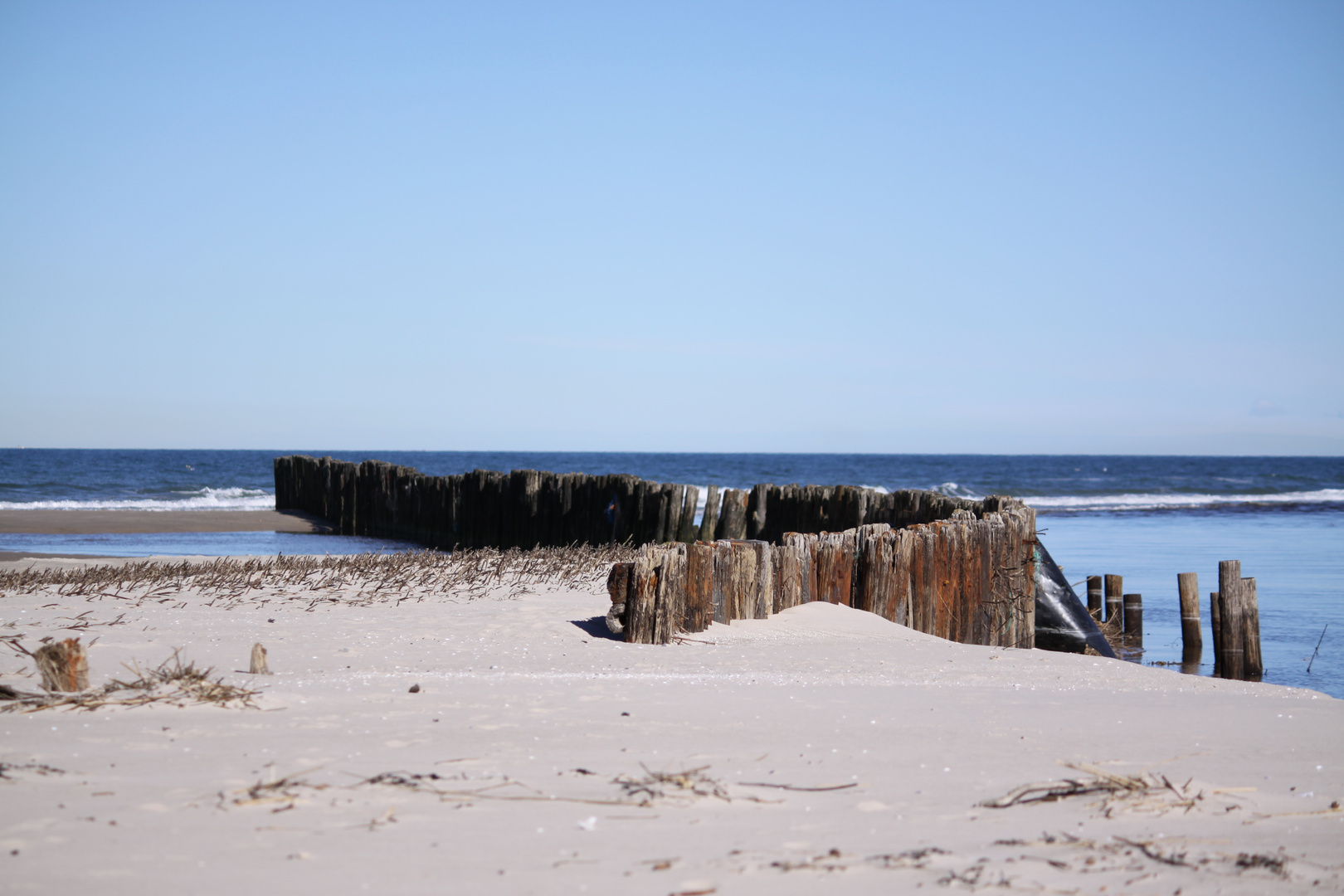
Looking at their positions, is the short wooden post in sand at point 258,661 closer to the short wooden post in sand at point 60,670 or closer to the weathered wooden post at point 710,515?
the short wooden post in sand at point 60,670

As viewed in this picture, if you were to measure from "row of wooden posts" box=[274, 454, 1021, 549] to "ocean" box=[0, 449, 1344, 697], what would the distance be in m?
1.03

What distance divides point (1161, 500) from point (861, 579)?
3349 centimetres

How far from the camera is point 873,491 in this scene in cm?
1148

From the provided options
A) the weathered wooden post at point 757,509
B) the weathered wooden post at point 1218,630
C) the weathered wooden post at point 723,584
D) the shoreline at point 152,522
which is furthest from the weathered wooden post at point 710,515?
the shoreline at point 152,522

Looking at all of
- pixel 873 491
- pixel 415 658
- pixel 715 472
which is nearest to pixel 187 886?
pixel 415 658

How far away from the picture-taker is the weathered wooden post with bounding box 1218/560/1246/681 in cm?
851

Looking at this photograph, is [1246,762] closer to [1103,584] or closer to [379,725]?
[379,725]

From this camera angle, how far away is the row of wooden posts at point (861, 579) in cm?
580

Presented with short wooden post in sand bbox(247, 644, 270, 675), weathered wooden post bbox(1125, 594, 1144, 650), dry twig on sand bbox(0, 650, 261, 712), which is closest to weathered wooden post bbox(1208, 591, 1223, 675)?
weathered wooden post bbox(1125, 594, 1144, 650)

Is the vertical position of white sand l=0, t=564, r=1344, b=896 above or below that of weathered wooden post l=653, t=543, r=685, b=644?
below

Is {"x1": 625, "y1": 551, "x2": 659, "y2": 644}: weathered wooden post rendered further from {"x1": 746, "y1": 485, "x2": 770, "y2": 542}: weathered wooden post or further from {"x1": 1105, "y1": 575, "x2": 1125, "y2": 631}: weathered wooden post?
{"x1": 1105, "y1": 575, "x2": 1125, "y2": 631}: weathered wooden post

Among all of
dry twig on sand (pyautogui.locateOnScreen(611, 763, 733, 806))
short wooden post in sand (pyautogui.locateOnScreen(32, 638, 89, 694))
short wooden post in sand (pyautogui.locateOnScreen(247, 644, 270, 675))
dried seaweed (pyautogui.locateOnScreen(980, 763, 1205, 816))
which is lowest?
dried seaweed (pyautogui.locateOnScreen(980, 763, 1205, 816))

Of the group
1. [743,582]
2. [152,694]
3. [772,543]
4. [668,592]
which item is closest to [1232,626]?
[772,543]

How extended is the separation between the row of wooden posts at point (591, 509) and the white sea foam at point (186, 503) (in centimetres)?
903
